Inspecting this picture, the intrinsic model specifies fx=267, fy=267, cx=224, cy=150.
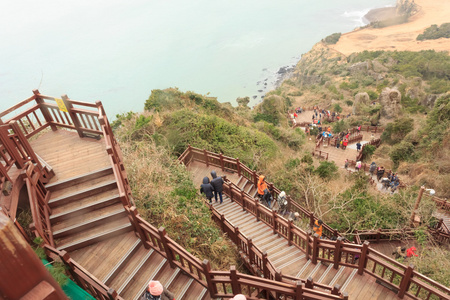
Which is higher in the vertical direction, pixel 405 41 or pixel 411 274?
pixel 411 274

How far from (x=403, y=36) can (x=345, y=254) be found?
239 ft

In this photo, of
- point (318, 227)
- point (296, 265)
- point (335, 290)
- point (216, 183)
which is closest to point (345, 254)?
point (318, 227)

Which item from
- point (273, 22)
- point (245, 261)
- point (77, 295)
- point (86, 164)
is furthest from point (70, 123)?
point (273, 22)

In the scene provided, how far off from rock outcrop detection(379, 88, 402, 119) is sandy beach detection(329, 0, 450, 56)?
118 feet

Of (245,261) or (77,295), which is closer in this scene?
(77,295)

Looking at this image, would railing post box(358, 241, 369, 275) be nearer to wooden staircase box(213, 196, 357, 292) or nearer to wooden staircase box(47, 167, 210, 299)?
wooden staircase box(213, 196, 357, 292)

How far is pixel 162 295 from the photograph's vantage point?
5.44 metres

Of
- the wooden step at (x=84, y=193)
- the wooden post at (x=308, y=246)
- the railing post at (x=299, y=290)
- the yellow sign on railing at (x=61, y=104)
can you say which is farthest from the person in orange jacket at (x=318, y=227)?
the yellow sign on railing at (x=61, y=104)

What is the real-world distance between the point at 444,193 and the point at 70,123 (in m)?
18.2

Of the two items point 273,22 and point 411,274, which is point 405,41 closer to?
point 273,22

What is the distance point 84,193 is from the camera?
7.30 m

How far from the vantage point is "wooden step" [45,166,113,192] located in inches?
289

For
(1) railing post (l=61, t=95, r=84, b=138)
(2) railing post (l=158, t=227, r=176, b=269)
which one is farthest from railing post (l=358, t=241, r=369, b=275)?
(1) railing post (l=61, t=95, r=84, b=138)

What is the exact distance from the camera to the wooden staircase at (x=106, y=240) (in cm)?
641
